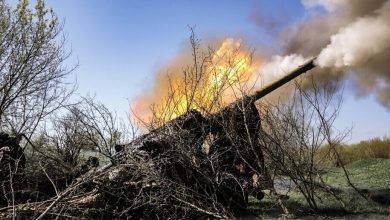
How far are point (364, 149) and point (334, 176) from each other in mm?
9544

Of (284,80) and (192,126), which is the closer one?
(192,126)

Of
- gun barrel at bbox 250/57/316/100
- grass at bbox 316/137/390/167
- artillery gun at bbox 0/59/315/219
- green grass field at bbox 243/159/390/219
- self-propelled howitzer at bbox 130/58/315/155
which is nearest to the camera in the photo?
artillery gun at bbox 0/59/315/219

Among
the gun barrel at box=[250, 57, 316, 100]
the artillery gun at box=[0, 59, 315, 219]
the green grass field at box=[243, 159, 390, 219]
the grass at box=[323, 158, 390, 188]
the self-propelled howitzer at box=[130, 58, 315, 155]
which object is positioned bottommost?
the green grass field at box=[243, 159, 390, 219]

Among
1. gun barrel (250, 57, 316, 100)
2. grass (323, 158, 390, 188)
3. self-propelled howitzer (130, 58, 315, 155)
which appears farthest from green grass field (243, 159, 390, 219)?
gun barrel (250, 57, 316, 100)

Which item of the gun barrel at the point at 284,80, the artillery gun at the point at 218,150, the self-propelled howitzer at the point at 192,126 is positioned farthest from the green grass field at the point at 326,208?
the gun barrel at the point at 284,80

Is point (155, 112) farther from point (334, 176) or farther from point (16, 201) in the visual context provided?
point (334, 176)

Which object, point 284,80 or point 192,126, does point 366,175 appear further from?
point 192,126

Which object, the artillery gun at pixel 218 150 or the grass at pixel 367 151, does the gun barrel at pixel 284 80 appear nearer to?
the artillery gun at pixel 218 150

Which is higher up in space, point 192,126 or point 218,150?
point 192,126

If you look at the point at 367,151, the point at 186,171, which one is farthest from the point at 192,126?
the point at 367,151

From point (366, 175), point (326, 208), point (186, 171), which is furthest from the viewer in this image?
point (366, 175)

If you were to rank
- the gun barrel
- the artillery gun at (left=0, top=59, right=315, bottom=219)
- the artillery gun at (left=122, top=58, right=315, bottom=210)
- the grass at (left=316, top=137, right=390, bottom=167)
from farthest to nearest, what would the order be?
the grass at (left=316, top=137, right=390, bottom=167)
the gun barrel
the artillery gun at (left=122, top=58, right=315, bottom=210)
the artillery gun at (left=0, top=59, right=315, bottom=219)

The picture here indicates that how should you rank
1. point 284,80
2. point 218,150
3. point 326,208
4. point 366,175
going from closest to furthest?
point 326,208 < point 218,150 < point 284,80 < point 366,175

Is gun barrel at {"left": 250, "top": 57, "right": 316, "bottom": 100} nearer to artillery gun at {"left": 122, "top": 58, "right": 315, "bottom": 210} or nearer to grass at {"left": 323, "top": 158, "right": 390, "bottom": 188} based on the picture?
artillery gun at {"left": 122, "top": 58, "right": 315, "bottom": 210}
